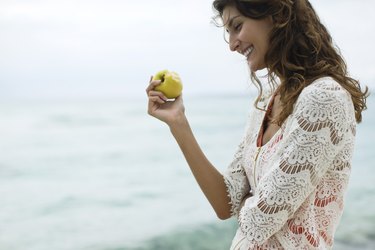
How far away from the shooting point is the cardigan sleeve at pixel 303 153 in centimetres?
142

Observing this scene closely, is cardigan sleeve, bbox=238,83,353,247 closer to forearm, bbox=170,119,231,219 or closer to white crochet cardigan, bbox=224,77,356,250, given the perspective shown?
white crochet cardigan, bbox=224,77,356,250

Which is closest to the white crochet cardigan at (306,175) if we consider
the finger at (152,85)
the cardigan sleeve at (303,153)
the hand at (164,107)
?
the cardigan sleeve at (303,153)

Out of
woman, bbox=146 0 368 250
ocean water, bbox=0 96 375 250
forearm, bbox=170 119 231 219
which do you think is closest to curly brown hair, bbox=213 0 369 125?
woman, bbox=146 0 368 250

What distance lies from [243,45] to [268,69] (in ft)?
0.30

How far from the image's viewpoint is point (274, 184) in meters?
1.47

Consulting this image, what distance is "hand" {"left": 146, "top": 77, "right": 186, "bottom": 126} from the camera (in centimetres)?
171

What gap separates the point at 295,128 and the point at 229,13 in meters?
0.37

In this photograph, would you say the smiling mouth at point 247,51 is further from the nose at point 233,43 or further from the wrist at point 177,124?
the wrist at point 177,124

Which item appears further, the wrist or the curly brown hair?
the wrist

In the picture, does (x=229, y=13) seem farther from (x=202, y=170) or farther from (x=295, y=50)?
(x=202, y=170)

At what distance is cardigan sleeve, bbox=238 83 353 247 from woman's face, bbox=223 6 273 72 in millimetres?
186

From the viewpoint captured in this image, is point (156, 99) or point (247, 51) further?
point (156, 99)

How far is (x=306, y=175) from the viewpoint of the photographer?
1439mm

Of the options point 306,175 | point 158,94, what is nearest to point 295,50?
point 306,175
